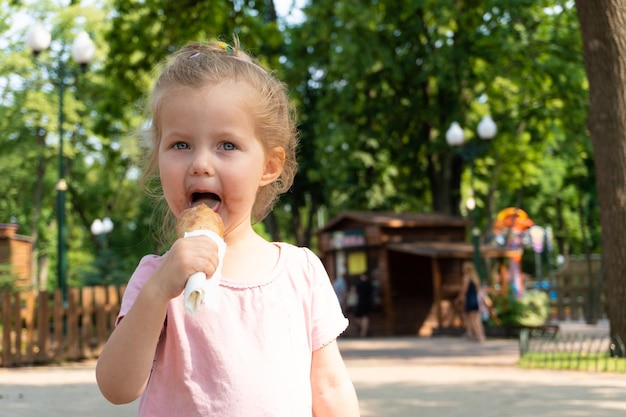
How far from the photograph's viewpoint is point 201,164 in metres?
2.22

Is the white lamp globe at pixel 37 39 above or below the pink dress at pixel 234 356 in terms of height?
above

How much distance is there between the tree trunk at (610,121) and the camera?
1328cm

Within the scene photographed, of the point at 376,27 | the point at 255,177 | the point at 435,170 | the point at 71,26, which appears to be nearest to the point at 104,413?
the point at 255,177

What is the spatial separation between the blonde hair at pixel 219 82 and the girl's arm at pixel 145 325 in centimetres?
50

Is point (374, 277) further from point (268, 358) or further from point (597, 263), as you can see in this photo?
point (268, 358)

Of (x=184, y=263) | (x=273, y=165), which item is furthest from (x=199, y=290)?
(x=273, y=165)

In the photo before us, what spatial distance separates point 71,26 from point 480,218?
67.2 feet

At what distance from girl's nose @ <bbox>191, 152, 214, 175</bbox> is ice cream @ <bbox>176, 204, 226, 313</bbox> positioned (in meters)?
0.10

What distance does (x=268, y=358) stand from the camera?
7.47ft

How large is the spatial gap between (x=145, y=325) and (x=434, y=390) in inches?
356

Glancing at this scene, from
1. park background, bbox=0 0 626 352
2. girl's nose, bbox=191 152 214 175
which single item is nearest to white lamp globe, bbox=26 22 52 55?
park background, bbox=0 0 626 352

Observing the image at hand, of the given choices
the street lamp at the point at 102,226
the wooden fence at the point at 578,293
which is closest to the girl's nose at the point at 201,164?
the wooden fence at the point at 578,293

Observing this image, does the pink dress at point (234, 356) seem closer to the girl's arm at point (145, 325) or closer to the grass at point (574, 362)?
the girl's arm at point (145, 325)

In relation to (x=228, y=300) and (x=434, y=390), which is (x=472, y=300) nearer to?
(x=434, y=390)
